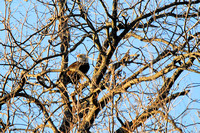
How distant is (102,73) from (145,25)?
1270 mm

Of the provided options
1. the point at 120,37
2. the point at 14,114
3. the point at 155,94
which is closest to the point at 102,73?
the point at 120,37

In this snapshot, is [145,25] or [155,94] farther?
[145,25]

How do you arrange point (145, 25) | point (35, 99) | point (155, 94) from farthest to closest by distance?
point (145, 25), point (35, 99), point (155, 94)

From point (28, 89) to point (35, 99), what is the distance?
0.27 metres

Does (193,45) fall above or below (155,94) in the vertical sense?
above

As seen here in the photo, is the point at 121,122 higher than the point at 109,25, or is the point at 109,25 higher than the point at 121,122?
the point at 109,25

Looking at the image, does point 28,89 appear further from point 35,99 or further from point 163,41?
point 163,41

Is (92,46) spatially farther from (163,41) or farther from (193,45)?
(193,45)

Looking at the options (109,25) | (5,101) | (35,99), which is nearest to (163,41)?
(109,25)

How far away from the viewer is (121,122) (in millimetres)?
5152

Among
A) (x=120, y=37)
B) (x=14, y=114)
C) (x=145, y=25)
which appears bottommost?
(x=14, y=114)

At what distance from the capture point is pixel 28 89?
603cm

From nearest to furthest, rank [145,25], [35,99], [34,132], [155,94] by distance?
[155,94], [34,132], [35,99], [145,25]

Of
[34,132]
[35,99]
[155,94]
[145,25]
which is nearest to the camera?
[155,94]
